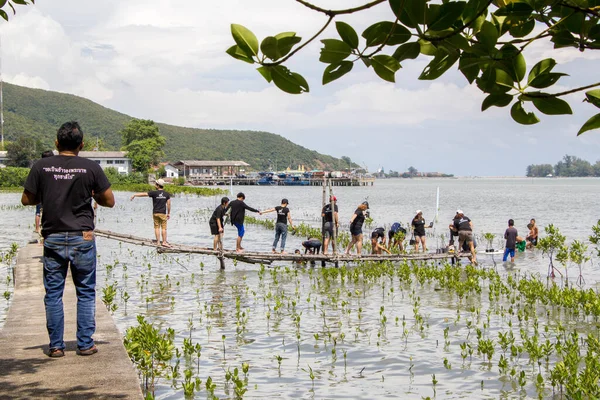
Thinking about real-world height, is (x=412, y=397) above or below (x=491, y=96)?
below

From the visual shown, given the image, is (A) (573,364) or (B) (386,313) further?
(B) (386,313)

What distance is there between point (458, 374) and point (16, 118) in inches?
7159

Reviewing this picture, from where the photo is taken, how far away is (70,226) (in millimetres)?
5887

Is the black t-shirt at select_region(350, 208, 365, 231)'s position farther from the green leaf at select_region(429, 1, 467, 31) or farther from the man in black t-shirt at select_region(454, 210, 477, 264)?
the green leaf at select_region(429, 1, 467, 31)

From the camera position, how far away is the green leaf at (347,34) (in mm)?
2234

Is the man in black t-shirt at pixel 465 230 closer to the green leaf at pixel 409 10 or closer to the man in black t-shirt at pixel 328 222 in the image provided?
the man in black t-shirt at pixel 328 222

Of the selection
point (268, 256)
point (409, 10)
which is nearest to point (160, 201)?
point (268, 256)

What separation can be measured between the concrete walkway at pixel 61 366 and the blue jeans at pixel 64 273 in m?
0.30

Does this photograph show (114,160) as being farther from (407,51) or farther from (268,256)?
(407,51)

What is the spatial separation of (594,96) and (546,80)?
0.60 ft

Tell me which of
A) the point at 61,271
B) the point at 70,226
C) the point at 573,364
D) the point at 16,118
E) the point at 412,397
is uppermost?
the point at 16,118

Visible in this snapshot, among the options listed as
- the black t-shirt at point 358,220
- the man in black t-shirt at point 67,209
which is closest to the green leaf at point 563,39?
the man in black t-shirt at point 67,209

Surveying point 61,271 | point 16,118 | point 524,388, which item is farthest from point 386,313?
point 16,118

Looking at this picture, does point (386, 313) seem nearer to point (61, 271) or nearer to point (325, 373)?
point (325, 373)
